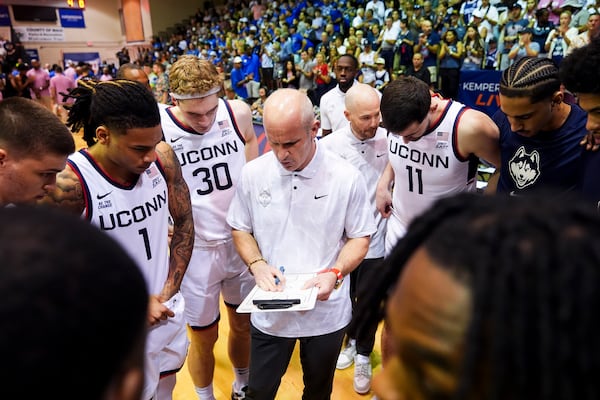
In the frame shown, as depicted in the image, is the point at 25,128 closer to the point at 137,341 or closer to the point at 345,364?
the point at 137,341

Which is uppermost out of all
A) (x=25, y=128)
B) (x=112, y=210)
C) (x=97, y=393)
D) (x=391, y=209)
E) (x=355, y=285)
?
(x=25, y=128)

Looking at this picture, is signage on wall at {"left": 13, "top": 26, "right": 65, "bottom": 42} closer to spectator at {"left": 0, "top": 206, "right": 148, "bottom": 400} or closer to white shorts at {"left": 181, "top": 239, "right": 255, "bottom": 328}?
white shorts at {"left": 181, "top": 239, "right": 255, "bottom": 328}

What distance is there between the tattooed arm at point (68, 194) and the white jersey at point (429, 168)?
1601 millimetres

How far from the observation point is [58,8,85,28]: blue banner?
Answer: 2247 centimetres

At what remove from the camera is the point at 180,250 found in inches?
84.6

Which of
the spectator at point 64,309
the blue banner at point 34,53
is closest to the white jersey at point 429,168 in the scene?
the spectator at point 64,309

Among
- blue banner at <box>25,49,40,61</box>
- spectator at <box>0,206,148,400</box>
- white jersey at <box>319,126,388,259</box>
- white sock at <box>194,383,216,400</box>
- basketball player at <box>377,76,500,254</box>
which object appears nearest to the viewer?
spectator at <box>0,206,148,400</box>

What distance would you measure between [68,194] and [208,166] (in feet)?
3.32

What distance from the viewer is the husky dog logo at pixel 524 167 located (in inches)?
81.3

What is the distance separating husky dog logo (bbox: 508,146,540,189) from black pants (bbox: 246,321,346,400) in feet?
3.76

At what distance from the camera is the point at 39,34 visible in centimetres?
2203

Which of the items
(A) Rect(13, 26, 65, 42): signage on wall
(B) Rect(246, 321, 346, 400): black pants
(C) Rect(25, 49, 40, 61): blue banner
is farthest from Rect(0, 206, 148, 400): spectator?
(A) Rect(13, 26, 65, 42): signage on wall

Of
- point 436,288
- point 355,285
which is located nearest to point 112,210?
point 436,288

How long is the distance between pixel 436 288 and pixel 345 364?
270cm
